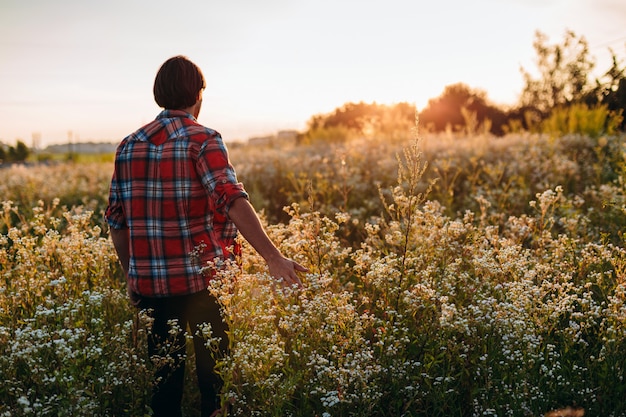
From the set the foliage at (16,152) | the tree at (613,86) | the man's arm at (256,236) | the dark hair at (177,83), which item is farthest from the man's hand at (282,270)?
the foliage at (16,152)

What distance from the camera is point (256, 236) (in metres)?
3.12

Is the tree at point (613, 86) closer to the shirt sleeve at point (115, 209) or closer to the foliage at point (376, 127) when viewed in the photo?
the foliage at point (376, 127)

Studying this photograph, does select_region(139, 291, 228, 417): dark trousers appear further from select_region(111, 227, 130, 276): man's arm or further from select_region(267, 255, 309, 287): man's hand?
select_region(267, 255, 309, 287): man's hand

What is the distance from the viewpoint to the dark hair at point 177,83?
3.24 meters

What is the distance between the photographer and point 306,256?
4434 millimetres

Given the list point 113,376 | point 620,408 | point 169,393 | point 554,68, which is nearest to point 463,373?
point 620,408

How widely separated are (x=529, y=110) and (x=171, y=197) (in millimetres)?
34088

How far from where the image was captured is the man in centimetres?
315

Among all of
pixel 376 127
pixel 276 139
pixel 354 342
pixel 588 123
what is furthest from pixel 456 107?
pixel 354 342

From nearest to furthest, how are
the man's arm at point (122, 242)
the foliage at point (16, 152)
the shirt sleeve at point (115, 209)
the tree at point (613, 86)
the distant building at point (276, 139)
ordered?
the shirt sleeve at point (115, 209), the man's arm at point (122, 242), the tree at point (613, 86), the distant building at point (276, 139), the foliage at point (16, 152)

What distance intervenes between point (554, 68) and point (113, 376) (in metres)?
32.4

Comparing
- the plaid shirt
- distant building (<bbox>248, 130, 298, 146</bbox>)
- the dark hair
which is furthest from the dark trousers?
distant building (<bbox>248, 130, 298, 146</bbox>)

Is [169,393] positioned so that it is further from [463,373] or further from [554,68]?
[554,68]

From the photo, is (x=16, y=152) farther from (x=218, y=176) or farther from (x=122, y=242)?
(x=218, y=176)
